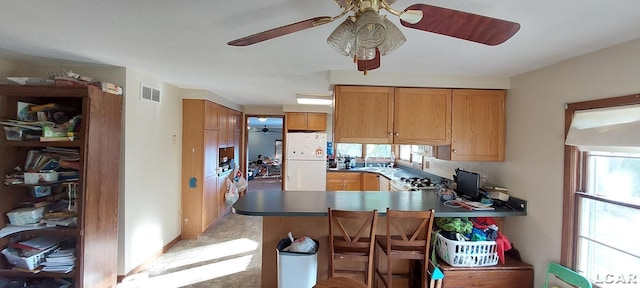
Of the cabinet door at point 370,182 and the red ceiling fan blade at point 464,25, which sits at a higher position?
the red ceiling fan blade at point 464,25

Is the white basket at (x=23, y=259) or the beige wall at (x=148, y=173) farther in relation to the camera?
the beige wall at (x=148, y=173)

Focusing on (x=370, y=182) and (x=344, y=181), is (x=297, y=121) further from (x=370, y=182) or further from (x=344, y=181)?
(x=370, y=182)

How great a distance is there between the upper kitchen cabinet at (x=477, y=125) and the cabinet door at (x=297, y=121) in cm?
322

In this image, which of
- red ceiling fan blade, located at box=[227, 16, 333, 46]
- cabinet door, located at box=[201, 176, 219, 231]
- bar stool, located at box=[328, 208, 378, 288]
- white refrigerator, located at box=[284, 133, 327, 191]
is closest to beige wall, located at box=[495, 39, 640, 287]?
bar stool, located at box=[328, 208, 378, 288]

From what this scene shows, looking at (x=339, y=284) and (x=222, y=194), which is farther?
(x=222, y=194)

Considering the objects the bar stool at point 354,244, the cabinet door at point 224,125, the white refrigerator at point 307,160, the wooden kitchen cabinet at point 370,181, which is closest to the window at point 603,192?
the bar stool at point 354,244

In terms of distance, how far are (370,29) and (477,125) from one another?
219 cm

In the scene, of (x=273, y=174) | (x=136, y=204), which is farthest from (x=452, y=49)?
(x=273, y=174)

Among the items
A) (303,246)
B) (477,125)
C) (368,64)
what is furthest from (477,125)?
(303,246)

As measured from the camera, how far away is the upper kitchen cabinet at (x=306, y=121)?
553 cm

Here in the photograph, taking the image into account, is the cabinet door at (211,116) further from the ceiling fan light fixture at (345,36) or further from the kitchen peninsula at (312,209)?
the ceiling fan light fixture at (345,36)

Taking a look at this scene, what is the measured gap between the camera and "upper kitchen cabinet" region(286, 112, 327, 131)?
18.1 feet

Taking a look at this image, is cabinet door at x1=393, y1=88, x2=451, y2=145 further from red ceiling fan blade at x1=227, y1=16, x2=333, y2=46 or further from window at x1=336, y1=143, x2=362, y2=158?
window at x1=336, y1=143, x2=362, y2=158

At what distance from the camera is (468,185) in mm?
2762
